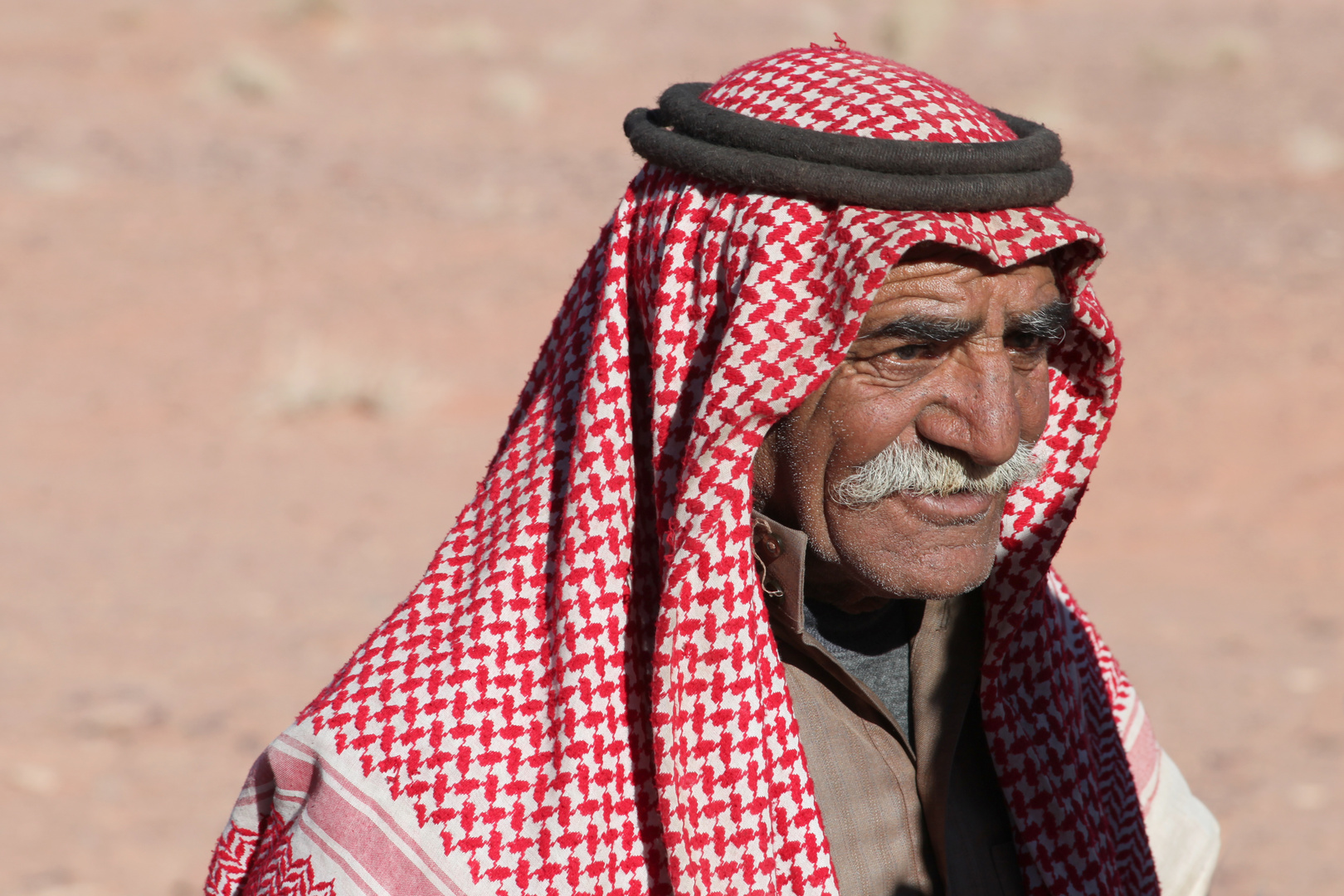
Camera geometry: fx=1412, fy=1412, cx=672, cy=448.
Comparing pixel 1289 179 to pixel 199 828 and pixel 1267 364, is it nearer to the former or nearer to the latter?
pixel 1267 364

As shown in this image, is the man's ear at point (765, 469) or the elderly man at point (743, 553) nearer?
the elderly man at point (743, 553)

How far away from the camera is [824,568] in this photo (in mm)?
2287

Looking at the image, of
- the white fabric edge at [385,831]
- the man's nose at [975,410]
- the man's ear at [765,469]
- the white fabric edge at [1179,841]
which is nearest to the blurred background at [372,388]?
the white fabric edge at [1179,841]

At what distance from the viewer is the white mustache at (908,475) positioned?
6.93 feet

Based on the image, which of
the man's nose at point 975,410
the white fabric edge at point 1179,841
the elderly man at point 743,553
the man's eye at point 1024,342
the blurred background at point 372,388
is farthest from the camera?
the blurred background at point 372,388

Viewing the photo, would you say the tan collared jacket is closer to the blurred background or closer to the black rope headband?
the black rope headband

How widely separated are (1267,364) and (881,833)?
9.36 metres

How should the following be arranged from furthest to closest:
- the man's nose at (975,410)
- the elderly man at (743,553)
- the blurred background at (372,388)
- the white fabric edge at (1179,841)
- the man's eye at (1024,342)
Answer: the blurred background at (372,388)
the white fabric edge at (1179,841)
the man's eye at (1024,342)
the man's nose at (975,410)
the elderly man at (743,553)

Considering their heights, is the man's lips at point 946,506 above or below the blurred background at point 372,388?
below

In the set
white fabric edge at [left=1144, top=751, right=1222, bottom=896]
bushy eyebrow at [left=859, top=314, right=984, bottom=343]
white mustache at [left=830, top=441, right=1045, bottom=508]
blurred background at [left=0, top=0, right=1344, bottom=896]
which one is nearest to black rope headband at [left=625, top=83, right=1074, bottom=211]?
bushy eyebrow at [left=859, top=314, right=984, bottom=343]

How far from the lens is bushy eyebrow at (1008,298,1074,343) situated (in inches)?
83.3

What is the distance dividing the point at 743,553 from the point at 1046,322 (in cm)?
60

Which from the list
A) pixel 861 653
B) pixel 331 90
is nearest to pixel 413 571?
pixel 861 653

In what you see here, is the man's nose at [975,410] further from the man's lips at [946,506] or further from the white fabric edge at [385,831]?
the white fabric edge at [385,831]
